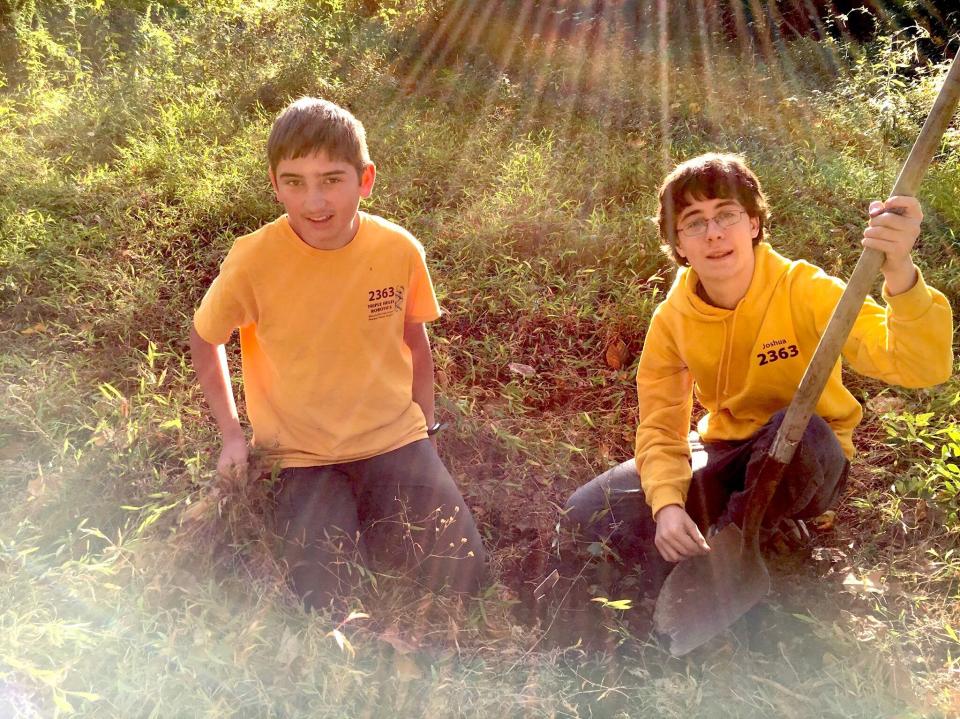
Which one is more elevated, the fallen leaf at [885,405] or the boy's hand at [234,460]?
the boy's hand at [234,460]

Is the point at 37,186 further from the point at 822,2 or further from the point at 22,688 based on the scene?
the point at 822,2

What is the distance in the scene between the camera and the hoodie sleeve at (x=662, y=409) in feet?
6.79

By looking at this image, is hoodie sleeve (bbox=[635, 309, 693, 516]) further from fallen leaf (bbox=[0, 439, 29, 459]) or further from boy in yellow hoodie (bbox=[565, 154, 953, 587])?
fallen leaf (bbox=[0, 439, 29, 459])

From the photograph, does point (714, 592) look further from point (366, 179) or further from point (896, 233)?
point (366, 179)

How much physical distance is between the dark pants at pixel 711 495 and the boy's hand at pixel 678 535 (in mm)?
172

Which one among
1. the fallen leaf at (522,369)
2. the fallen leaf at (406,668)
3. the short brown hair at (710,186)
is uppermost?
the short brown hair at (710,186)

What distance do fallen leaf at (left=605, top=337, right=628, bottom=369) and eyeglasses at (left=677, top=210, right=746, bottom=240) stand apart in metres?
1.13

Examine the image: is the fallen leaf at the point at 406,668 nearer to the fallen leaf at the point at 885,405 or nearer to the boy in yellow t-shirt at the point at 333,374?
the boy in yellow t-shirt at the point at 333,374

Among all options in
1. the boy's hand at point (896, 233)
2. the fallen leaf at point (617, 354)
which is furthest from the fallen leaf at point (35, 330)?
the boy's hand at point (896, 233)

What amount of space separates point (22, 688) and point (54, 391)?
130 cm

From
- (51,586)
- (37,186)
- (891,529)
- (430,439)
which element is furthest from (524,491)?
(37,186)

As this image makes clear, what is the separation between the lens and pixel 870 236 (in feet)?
5.04

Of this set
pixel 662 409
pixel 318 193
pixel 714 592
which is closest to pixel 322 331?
pixel 318 193

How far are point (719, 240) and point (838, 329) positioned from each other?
0.38 meters
